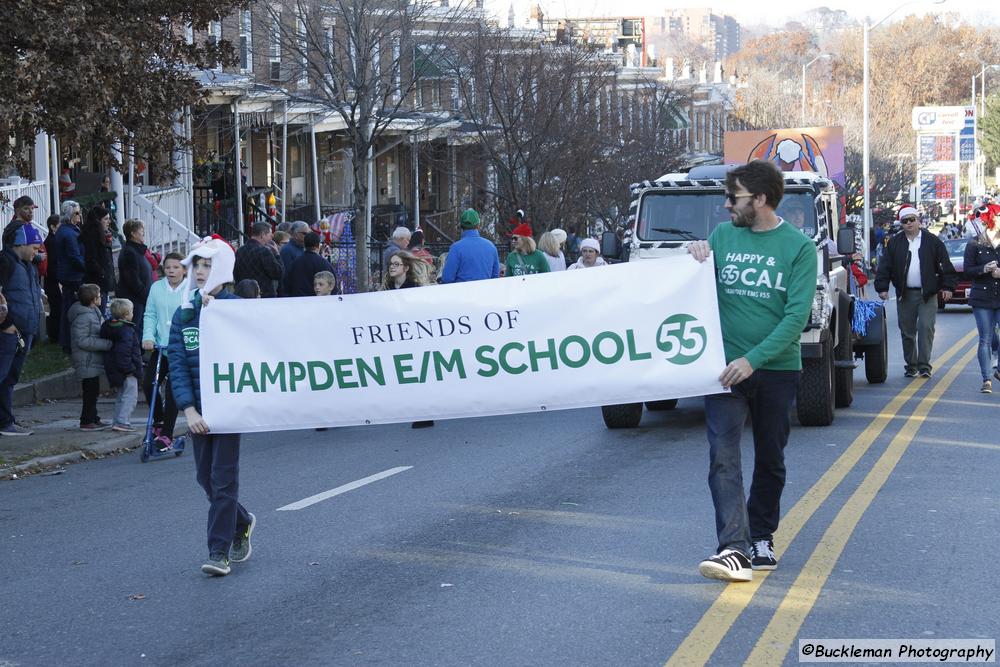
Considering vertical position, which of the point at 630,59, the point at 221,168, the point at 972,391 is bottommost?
the point at 972,391

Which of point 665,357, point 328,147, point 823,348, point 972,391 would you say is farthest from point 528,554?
point 328,147

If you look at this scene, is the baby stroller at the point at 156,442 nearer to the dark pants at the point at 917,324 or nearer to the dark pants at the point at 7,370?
the dark pants at the point at 7,370

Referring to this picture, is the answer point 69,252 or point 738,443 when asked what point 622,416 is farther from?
point 69,252

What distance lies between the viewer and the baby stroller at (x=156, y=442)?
11.9 meters

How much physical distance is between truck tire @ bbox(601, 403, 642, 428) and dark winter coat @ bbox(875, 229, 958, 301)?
16.8 feet

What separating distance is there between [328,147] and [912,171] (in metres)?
41.2

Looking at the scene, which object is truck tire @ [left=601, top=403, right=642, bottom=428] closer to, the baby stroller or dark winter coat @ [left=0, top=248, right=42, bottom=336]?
the baby stroller

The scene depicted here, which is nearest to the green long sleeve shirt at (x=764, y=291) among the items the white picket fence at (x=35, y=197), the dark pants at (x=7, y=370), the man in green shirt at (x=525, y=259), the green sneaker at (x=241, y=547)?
the green sneaker at (x=241, y=547)

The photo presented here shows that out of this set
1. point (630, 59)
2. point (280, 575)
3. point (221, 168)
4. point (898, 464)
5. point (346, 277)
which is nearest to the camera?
point (280, 575)

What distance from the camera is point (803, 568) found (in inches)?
281

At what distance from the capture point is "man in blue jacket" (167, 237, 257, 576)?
7371 mm

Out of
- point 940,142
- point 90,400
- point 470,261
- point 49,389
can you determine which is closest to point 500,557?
point 90,400

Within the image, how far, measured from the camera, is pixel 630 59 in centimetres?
6512

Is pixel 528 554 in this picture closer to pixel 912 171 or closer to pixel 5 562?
pixel 5 562
